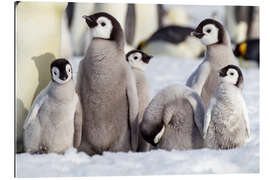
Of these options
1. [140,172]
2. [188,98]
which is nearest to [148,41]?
[188,98]

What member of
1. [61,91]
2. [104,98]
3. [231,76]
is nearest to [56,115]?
[61,91]

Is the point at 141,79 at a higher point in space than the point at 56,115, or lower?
higher

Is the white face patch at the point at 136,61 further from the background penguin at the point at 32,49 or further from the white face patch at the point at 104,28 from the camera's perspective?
the background penguin at the point at 32,49

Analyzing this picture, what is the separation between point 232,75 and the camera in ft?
10.2

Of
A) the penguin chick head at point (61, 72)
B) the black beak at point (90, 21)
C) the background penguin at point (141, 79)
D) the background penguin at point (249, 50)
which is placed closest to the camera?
the penguin chick head at point (61, 72)

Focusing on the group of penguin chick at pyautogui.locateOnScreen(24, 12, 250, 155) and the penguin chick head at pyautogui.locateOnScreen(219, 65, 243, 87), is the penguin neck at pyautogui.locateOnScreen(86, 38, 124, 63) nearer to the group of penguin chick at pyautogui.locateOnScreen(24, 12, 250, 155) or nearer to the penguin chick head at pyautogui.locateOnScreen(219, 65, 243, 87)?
the group of penguin chick at pyautogui.locateOnScreen(24, 12, 250, 155)

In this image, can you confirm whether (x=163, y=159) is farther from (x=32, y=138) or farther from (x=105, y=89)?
(x=32, y=138)

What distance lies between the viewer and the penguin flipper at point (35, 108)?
9.34 feet

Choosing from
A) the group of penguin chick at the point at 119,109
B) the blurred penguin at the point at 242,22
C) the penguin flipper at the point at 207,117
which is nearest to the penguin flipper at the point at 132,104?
the group of penguin chick at the point at 119,109

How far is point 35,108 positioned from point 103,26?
522 millimetres

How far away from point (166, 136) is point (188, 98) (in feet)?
0.72

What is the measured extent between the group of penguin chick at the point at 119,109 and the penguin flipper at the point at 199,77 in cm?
8

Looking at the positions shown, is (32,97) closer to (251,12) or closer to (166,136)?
(166,136)

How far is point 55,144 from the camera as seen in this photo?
288cm
